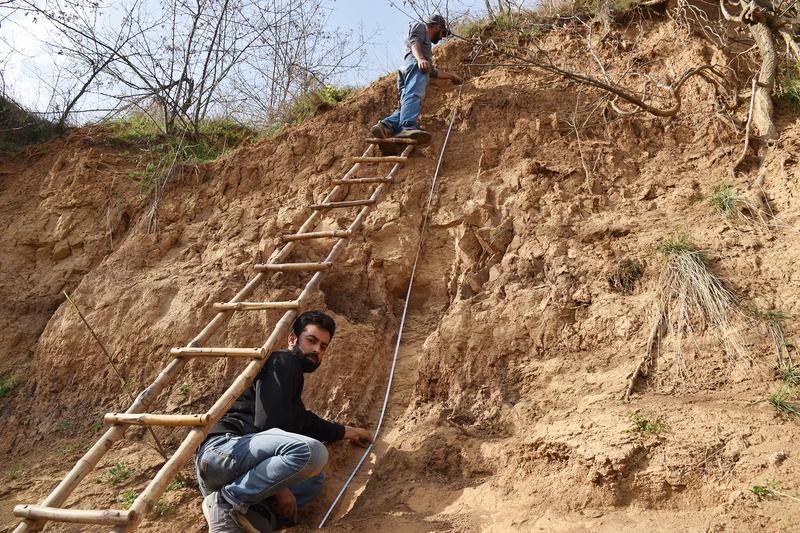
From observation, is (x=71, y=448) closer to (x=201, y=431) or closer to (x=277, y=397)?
(x=201, y=431)

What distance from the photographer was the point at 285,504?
11.1 ft

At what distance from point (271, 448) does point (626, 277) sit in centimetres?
235

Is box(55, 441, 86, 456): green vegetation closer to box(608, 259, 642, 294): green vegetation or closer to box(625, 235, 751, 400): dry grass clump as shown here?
box(625, 235, 751, 400): dry grass clump

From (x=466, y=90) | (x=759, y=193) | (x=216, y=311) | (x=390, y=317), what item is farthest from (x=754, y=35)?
(x=216, y=311)

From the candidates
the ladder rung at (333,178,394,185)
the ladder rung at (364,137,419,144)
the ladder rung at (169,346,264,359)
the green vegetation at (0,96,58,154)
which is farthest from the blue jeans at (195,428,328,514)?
the green vegetation at (0,96,58,154)

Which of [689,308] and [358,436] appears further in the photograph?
[358,436]

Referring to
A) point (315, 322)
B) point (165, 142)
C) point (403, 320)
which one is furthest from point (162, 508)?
point (165, 142)

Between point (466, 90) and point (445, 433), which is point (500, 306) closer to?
point (445, 433)

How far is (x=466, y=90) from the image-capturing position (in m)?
6.36

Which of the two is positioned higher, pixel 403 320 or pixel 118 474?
pixel 403 320

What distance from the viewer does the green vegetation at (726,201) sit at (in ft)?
13.9

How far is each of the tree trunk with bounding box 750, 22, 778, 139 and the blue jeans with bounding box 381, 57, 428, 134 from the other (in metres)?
2.64

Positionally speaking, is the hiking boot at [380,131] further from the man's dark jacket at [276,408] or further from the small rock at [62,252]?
the small rock at [62,252]

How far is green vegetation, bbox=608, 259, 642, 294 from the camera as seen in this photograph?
13.5 ft
